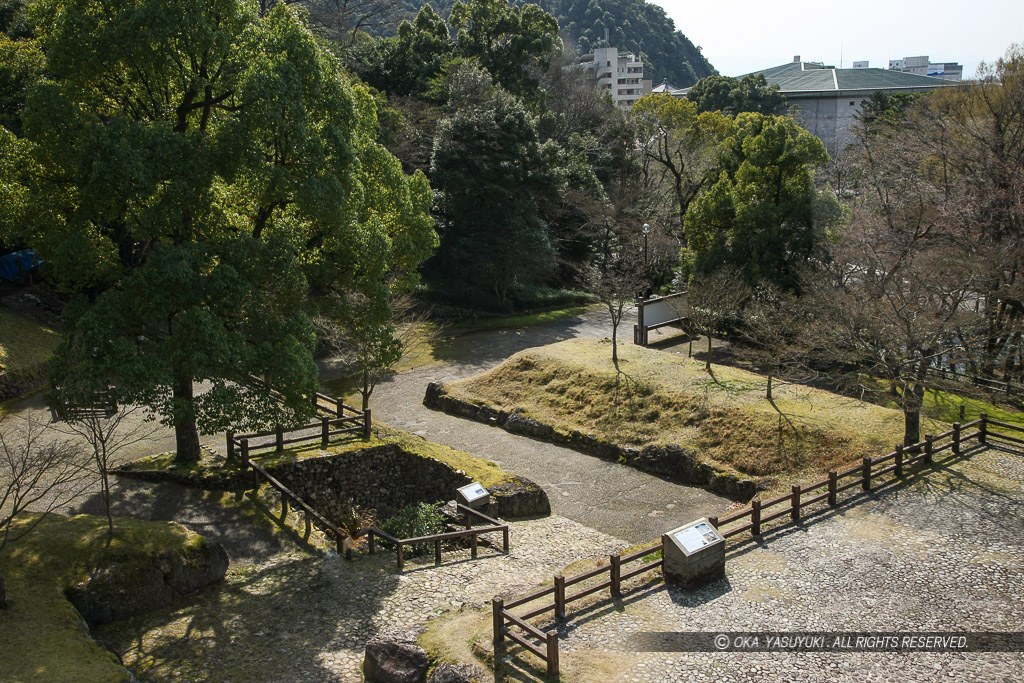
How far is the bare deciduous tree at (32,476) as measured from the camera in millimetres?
11344

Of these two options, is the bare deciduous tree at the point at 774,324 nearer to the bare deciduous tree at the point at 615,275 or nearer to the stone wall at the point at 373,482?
the bare deciduous tree at the point at 615,275

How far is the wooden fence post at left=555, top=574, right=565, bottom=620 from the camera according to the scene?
11.5 m

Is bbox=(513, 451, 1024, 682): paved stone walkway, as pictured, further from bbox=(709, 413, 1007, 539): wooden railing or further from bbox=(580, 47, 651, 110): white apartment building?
bbox=(580, 47, 651, 110): white apartment building

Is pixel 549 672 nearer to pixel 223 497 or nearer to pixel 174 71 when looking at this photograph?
pixel 223 497

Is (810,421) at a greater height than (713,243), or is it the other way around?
(713,243)

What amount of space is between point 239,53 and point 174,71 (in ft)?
4.32

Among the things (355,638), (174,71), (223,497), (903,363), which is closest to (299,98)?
(174,71)

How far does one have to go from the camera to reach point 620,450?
2127 cm

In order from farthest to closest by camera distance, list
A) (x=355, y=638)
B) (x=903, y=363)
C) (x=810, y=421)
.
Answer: (x=810, y=421), (x=903, y=363), (x=355, y=638)

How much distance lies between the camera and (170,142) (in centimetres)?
1406

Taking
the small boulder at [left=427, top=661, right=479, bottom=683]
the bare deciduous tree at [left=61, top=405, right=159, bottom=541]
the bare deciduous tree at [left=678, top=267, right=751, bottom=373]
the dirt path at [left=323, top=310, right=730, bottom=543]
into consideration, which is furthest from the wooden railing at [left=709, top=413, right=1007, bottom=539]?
the bare deciduous tree at [left=61, top=405, right=159, bottom=541]

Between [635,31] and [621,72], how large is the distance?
23.6m

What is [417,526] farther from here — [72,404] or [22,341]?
[22,341]

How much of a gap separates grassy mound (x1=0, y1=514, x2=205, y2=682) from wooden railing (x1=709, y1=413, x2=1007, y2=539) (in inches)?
388
